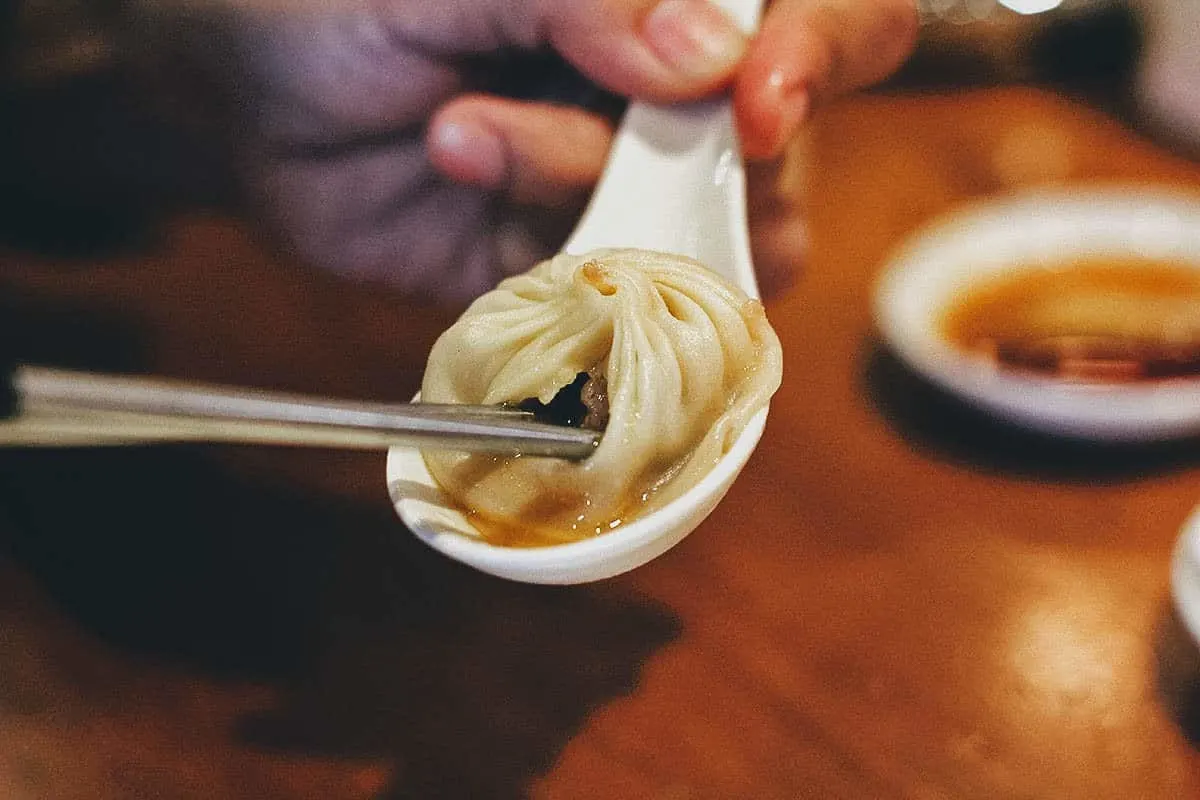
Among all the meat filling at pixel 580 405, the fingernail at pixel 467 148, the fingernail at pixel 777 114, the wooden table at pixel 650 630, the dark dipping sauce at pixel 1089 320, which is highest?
the fingernail at pixel 777 114

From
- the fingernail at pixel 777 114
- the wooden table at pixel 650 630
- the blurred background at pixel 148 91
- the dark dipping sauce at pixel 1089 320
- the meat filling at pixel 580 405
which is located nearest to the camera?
the meat filling at pixel 580 405

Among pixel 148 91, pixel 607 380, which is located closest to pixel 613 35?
pixel 607 380

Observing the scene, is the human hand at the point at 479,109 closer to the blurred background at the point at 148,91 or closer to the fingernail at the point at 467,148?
the fingernail at the point at 467,148

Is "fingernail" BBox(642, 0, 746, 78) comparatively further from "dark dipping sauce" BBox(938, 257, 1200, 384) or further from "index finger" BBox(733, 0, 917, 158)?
"dark dipping sauce" BBox(938, 257, 1200, 384)

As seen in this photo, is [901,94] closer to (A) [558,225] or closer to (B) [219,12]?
(A) [558,225]

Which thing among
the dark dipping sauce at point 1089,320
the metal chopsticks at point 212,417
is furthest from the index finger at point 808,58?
the metal chopsticks at point 212,417

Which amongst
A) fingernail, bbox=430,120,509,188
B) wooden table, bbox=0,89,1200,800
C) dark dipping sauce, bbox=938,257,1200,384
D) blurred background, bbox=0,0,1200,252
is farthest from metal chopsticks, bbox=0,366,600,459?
blurred background, bbox=0,0,1200,252

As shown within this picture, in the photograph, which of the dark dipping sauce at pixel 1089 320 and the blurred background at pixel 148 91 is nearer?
the dark dipping sauce at pixel 1089 320
